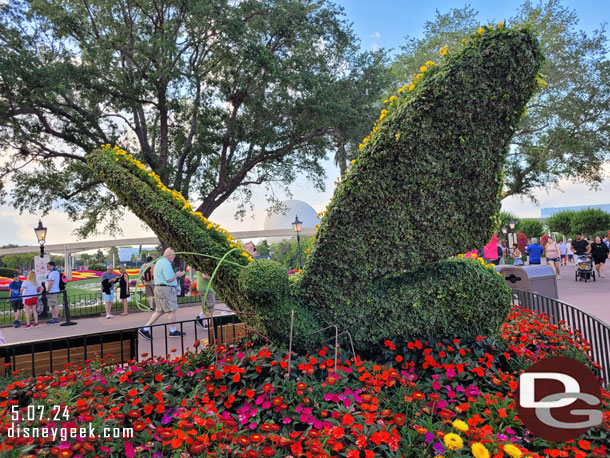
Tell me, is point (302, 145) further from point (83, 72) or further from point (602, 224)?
point (602, 224)

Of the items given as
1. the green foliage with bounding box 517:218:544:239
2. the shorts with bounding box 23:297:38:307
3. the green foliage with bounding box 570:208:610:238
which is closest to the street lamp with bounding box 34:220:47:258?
the shorts with bounding box 23:297:38:307

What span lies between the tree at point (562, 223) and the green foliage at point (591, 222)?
51.7 inches

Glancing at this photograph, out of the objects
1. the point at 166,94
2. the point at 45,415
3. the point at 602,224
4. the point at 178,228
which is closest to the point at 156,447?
the point at 45,415

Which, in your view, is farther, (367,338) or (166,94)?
(166,94)

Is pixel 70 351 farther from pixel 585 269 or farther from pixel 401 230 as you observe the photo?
pixel 585 269

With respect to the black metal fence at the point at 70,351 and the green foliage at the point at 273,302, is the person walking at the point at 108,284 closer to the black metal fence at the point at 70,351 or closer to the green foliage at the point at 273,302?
the black metal fence at the point at 70,351

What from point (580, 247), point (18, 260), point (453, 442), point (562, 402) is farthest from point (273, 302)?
point (18, 260)

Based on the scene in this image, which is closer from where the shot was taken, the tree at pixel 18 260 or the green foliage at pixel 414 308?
the green foliage at pixel 414 308

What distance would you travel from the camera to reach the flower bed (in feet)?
7.45

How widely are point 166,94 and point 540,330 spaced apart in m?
14.7

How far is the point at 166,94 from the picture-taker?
1473cm

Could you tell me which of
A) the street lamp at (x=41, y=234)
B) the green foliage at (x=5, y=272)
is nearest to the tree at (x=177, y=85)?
the street lamp at (x=41, y=234)

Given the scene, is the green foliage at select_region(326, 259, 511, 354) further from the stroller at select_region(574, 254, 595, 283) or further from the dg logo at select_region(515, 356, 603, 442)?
the stroller at select_region(574, 254, 595, 283)

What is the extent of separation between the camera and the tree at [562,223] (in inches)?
1734
